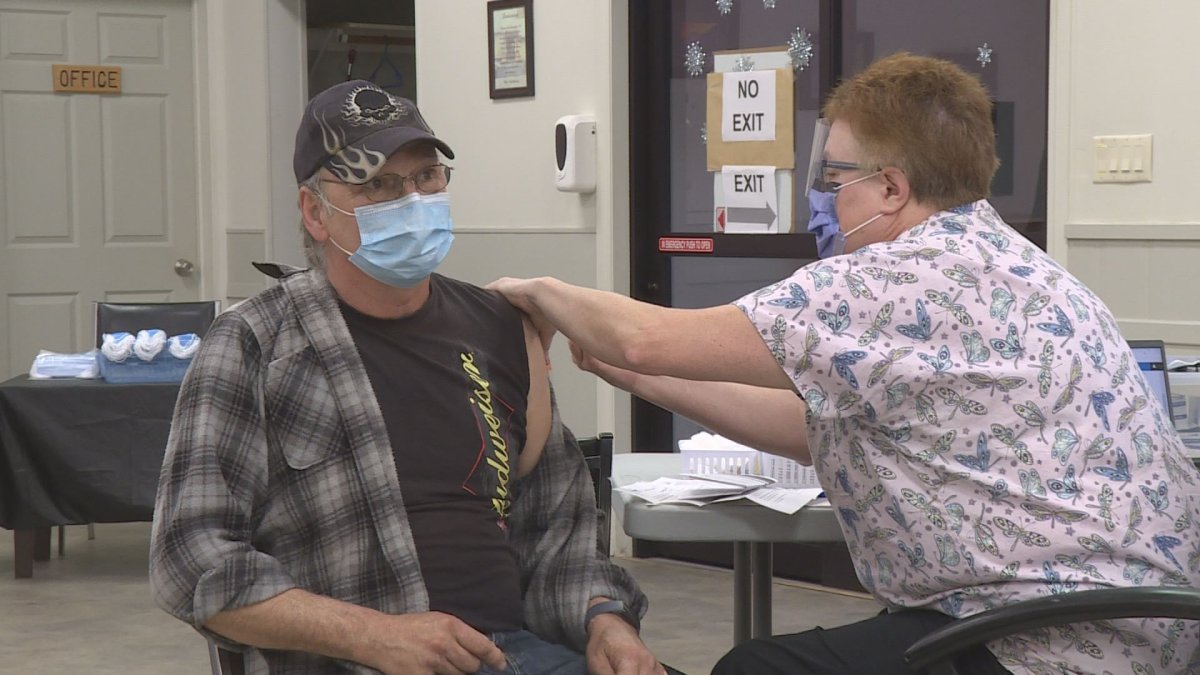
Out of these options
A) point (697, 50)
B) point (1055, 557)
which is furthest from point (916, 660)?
point (697, 50)

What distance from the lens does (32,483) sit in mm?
4840

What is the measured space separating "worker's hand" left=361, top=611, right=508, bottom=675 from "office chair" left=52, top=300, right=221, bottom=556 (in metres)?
3.61

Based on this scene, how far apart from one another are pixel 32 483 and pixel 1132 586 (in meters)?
4.00

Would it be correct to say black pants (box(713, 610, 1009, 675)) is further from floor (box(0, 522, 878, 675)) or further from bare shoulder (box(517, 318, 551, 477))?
floor (box(0, 522, 878, 675))

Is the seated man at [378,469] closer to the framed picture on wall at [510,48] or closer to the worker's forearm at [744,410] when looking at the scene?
the worker's forearm at [744,410]

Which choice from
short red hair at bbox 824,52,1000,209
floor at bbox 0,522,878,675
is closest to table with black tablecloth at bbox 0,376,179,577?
floor at bbox 0,522,878,675

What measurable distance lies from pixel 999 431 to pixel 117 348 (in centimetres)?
378

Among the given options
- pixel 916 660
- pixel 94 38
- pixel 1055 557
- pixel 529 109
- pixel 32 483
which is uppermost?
pixel 94 38

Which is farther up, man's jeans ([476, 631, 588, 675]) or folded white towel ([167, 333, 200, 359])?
folded white towel ([167, 333, 200, 359])

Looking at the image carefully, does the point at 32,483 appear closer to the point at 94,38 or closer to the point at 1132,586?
the point at 94,38

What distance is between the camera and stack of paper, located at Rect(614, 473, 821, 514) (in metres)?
2.23

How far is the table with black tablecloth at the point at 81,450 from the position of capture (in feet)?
15.9

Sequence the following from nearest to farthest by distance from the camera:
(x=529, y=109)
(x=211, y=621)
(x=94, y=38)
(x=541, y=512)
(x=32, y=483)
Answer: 1. (x=211, y=621)
2. (x=541, y=512)
3. (x=32, y=483)
4. (x=529, y=109)
5. (x=94, y=38)

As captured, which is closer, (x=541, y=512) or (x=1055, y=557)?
(x=1055, y=557)
